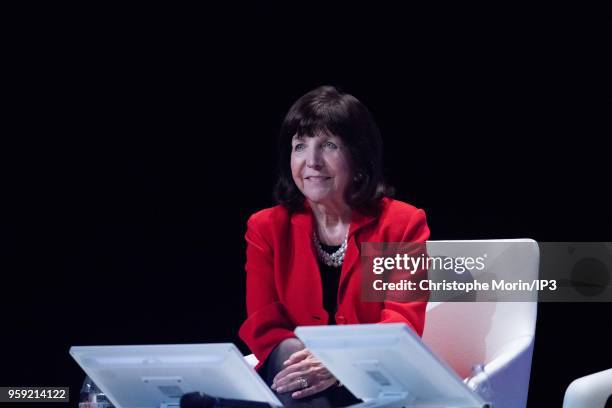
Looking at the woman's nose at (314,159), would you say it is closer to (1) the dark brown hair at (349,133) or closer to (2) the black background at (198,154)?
(1) the dark brown hair at (349,133)

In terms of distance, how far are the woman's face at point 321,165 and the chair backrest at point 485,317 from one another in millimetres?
452

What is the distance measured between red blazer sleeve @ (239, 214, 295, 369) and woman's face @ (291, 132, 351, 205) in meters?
0.21

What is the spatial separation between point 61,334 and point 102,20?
4.25ft

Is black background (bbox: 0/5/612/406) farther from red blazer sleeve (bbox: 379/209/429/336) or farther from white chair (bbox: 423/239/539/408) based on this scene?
red blazer sleeve (bbox: 379/209/429/336)

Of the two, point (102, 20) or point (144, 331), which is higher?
point (102, 20)

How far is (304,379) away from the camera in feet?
8.93

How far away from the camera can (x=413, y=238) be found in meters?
2.97

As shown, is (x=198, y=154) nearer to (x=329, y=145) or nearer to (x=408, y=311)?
(x=329, y=145)

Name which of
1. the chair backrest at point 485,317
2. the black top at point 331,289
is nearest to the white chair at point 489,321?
the chair backrest at point 485,317

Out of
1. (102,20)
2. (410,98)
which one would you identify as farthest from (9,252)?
(410,98)

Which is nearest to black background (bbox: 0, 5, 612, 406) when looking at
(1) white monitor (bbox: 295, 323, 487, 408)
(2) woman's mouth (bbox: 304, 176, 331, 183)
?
(2) woman's mouth (bbox: 304, 176, 331, 183)

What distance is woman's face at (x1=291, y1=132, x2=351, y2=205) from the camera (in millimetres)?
3008

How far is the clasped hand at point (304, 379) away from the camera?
2.72 metres

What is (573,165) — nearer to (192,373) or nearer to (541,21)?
(541,21)
